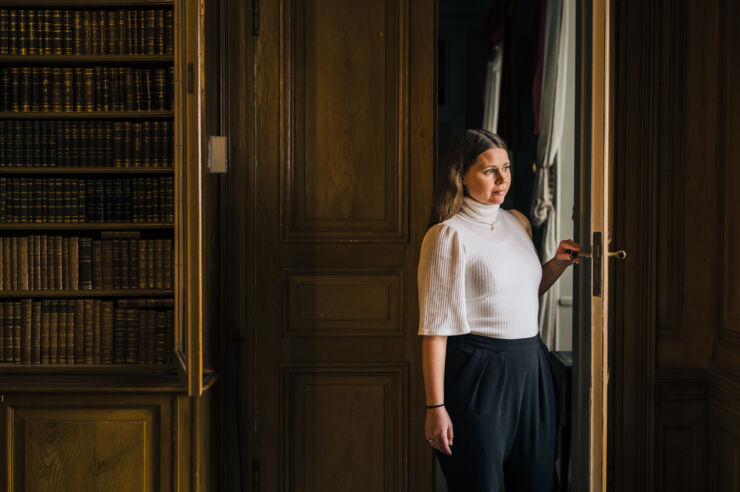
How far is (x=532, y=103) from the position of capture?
3.97 metres

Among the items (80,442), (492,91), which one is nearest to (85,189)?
(80,442)

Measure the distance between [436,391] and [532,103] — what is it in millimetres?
2745

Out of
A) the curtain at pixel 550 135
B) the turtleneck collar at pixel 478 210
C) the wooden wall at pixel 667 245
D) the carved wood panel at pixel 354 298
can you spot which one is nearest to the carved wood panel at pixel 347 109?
the carved wood panel at pixel 354 298

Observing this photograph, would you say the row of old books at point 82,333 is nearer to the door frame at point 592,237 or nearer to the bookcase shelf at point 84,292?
the bookcase shelf at point 84,292

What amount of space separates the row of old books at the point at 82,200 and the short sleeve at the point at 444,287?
1.14 meters

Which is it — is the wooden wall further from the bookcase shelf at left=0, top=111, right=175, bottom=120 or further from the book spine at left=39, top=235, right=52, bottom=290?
the book spine at left=39, top=235, right=52, bottom=290

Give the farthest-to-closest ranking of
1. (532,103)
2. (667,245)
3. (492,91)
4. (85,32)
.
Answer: (492,91) → (532,103) → (667,245) → (85,32)

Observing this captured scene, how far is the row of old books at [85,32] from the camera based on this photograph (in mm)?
2328

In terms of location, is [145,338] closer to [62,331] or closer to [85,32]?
[62,331]

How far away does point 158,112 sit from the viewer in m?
2.31

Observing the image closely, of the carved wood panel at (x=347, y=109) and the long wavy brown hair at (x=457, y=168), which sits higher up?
the carved wood panel at (x=347, y=109)

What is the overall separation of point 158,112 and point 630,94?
74.2 inches

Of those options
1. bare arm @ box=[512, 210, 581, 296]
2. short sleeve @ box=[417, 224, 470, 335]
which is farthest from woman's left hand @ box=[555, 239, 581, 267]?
short sleeve @ box=[417, 224, 470, 335]

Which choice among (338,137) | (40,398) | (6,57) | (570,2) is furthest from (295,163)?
(570,2)
